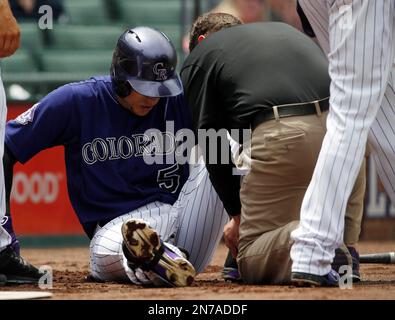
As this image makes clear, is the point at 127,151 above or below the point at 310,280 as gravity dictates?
above

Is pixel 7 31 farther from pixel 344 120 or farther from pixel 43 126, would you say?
pixel 344 120

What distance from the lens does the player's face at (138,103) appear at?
15.3 ft

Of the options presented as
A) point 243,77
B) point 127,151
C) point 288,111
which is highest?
point 243,77

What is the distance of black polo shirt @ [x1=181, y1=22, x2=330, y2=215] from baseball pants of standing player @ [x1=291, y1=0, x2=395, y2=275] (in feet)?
1.32

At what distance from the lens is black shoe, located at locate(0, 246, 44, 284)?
→ 4.57m

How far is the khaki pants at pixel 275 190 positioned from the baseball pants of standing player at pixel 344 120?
257mm

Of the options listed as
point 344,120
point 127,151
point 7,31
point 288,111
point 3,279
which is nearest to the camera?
point 344,120

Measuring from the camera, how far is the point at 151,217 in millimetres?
4680

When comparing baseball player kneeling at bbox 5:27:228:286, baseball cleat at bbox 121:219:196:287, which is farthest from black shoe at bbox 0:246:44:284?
baseball cleat at bbox 121:219:196:287

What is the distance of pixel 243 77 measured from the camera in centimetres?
447

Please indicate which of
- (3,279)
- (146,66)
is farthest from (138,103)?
(3,279)

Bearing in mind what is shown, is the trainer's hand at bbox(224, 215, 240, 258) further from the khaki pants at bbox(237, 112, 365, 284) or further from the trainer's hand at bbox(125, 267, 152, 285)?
the trainer's hand at bbox(125, 267, 152, 285)

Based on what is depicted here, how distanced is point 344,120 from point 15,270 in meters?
1.62
